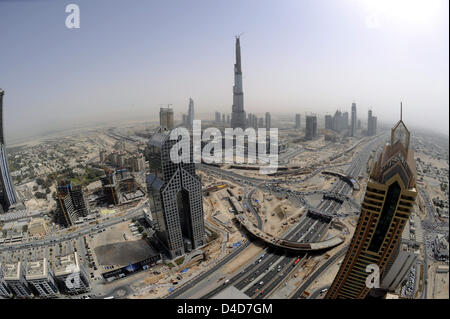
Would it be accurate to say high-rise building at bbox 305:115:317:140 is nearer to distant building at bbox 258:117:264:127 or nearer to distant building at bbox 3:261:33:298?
distant building at bbox 258:117:264:127

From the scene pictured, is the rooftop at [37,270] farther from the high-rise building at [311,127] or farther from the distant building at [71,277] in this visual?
the high-rise building at [311,127]

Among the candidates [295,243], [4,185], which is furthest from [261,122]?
[4,185]

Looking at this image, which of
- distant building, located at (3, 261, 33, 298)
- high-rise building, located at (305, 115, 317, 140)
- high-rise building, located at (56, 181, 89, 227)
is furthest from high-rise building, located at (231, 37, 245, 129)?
distant building, located at (3, 261, 33, 298)

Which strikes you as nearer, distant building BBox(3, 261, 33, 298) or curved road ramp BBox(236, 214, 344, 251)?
distant building BBox(3, 261, 33, 298)

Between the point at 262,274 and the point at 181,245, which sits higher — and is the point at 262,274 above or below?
below

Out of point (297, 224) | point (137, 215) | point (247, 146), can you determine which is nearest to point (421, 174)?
point (297, 224)

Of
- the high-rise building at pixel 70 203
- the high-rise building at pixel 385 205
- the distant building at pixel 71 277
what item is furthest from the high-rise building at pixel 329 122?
the distant building at pixel 71 277

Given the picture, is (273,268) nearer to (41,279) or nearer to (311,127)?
(41,279)
